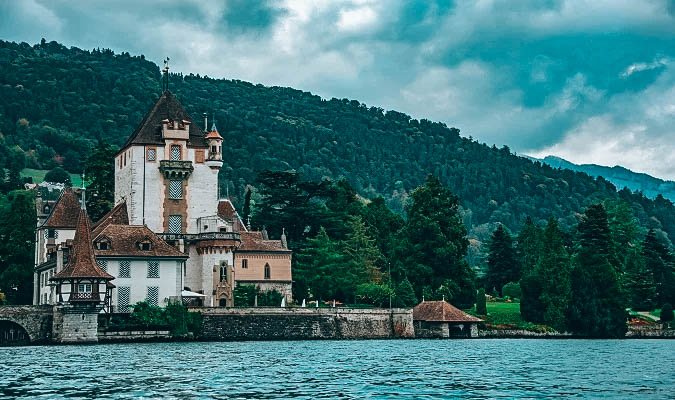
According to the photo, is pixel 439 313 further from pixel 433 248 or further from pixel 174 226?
pixel 174 226

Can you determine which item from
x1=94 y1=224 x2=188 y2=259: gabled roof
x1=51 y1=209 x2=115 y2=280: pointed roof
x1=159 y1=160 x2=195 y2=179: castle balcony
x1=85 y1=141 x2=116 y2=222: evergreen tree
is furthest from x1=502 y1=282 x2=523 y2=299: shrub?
x1=51 y1=209 x2=115 y2=280: pointed roof

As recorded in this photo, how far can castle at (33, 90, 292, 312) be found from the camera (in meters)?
94.2

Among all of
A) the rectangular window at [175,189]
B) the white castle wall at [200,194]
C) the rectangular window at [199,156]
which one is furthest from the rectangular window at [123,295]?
the rectangular window at [199,156]

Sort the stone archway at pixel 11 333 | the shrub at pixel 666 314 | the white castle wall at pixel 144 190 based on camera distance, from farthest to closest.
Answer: the shrub at pixel 666 314, the white castle wall at pixel 144 190, the stone archway at pixel 11 333

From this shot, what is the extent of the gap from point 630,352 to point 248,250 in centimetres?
4166

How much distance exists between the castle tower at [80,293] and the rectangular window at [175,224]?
15949mm

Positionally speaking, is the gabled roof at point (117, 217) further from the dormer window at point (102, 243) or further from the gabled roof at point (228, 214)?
the gabled roof at point (228, 214)

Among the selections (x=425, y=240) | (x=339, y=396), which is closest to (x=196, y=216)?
(x=425, y=240)

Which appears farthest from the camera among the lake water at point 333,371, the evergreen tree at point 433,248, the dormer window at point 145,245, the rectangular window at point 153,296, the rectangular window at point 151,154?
the evergreen tree at point 433,248

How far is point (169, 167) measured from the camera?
104 metres

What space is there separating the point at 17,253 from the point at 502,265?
57530 millimetres

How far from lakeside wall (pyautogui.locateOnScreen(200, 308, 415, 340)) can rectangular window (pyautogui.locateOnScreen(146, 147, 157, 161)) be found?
734 inches

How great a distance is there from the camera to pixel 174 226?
10406cm

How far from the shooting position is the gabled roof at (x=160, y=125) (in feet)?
343
